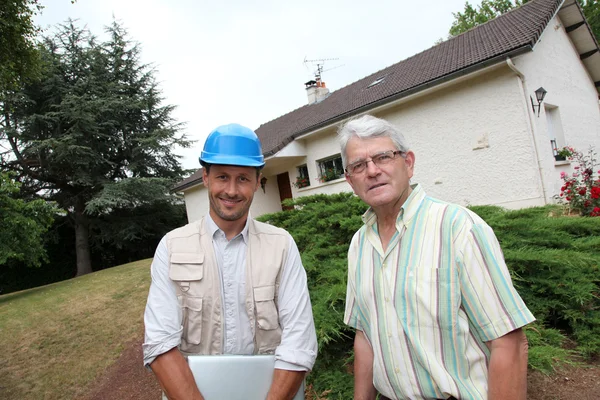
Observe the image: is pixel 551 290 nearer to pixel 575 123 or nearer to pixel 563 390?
pixel 563 390

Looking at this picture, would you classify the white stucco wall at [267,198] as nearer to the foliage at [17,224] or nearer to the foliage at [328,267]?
the foliage at [17,224]

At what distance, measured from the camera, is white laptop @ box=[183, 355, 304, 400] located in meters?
1.55

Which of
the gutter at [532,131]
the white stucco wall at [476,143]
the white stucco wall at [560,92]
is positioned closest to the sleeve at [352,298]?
the white stucco wall at [476,143]

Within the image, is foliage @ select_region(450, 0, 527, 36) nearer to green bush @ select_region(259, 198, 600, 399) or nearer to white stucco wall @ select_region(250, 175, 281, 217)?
white stucco wall @ select_region(250, 175, 281, 217)

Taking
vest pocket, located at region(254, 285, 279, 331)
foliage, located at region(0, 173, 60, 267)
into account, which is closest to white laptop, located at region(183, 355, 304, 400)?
vest pocket, located at region(254, 285, 279, 331)

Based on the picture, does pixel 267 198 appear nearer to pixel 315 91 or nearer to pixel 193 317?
pixel 315 91

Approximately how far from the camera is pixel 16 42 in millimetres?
13227

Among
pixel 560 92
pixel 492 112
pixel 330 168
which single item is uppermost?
pixel 560 92

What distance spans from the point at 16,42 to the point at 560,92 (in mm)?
18582

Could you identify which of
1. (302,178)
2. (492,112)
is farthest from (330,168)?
(492,112)

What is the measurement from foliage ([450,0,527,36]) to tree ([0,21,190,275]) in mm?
22347

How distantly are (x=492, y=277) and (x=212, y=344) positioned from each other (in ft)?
4.15

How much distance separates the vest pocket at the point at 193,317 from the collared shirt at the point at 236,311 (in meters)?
0.04

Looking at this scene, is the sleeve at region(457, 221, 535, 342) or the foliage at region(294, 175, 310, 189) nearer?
the sleeve at region(457, 221, 535, 342)
